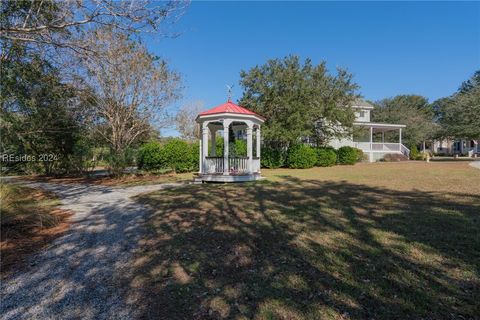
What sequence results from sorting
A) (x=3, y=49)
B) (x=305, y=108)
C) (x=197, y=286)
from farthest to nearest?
(x=305, y=108) → (x=3, y=49) → (x=197, y=286)

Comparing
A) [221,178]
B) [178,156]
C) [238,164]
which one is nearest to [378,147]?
[238,164]

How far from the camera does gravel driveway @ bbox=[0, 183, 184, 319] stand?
2996 millimetres

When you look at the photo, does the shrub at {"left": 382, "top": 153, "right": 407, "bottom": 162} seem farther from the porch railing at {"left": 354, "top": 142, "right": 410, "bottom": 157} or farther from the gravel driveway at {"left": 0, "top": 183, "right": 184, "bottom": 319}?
the gravel driveway at {"left": 0, "top": 183, "right": 184, "bottom": 319}

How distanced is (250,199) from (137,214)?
128 inches

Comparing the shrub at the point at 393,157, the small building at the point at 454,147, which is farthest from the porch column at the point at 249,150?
the small building at the point at 454,147

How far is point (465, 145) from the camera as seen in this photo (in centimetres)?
5172

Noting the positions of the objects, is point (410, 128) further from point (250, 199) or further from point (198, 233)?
point (198, 233)

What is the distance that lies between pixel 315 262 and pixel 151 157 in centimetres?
1611

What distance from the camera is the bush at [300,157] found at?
20.8 meters

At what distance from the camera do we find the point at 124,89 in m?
14.4

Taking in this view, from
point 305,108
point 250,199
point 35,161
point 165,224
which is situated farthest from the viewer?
point 305,108

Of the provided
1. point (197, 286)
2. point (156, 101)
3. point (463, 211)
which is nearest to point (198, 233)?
point (197, 286)

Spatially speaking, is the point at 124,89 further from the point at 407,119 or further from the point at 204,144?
the point at 407,119

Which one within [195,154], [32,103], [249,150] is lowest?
[195,154]
